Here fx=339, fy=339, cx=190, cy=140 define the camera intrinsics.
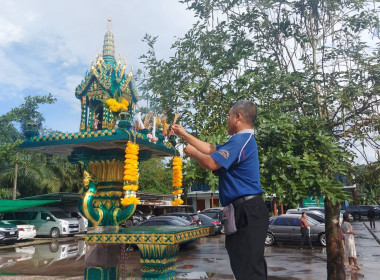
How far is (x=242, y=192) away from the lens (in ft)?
9.26

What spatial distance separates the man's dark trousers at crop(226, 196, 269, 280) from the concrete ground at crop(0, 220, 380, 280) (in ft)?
24.3

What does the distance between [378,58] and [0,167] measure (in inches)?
1022

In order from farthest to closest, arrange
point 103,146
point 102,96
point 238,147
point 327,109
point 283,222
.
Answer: point 283,222 → point 327,109 → point 102,96 → point 103,146 → point 238,147

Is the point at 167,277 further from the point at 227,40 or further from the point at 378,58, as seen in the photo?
the point at 378,58

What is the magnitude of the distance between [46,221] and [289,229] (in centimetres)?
1520

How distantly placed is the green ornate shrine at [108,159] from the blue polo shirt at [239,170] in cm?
198

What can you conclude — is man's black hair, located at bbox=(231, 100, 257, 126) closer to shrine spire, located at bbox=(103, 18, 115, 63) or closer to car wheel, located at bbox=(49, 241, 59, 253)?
shrine spire, located at bbox=(103, 18, 115, 63)

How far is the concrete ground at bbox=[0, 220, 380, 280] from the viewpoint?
10.1m

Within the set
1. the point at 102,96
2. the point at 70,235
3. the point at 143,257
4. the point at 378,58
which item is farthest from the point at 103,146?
the point at 70,235

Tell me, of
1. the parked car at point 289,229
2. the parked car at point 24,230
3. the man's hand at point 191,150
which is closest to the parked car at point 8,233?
the parked car at point 24,230

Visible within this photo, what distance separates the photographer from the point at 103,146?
5.85 metres

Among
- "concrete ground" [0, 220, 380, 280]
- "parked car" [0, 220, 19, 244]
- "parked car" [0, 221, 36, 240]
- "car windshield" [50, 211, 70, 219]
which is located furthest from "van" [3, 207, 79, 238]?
"concrete ground" [0, 220, 380, 280]

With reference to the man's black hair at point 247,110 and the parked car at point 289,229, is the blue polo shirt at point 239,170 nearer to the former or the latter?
the man's black hair at point 247,110

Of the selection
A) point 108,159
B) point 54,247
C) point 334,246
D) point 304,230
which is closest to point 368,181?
point 334,246
